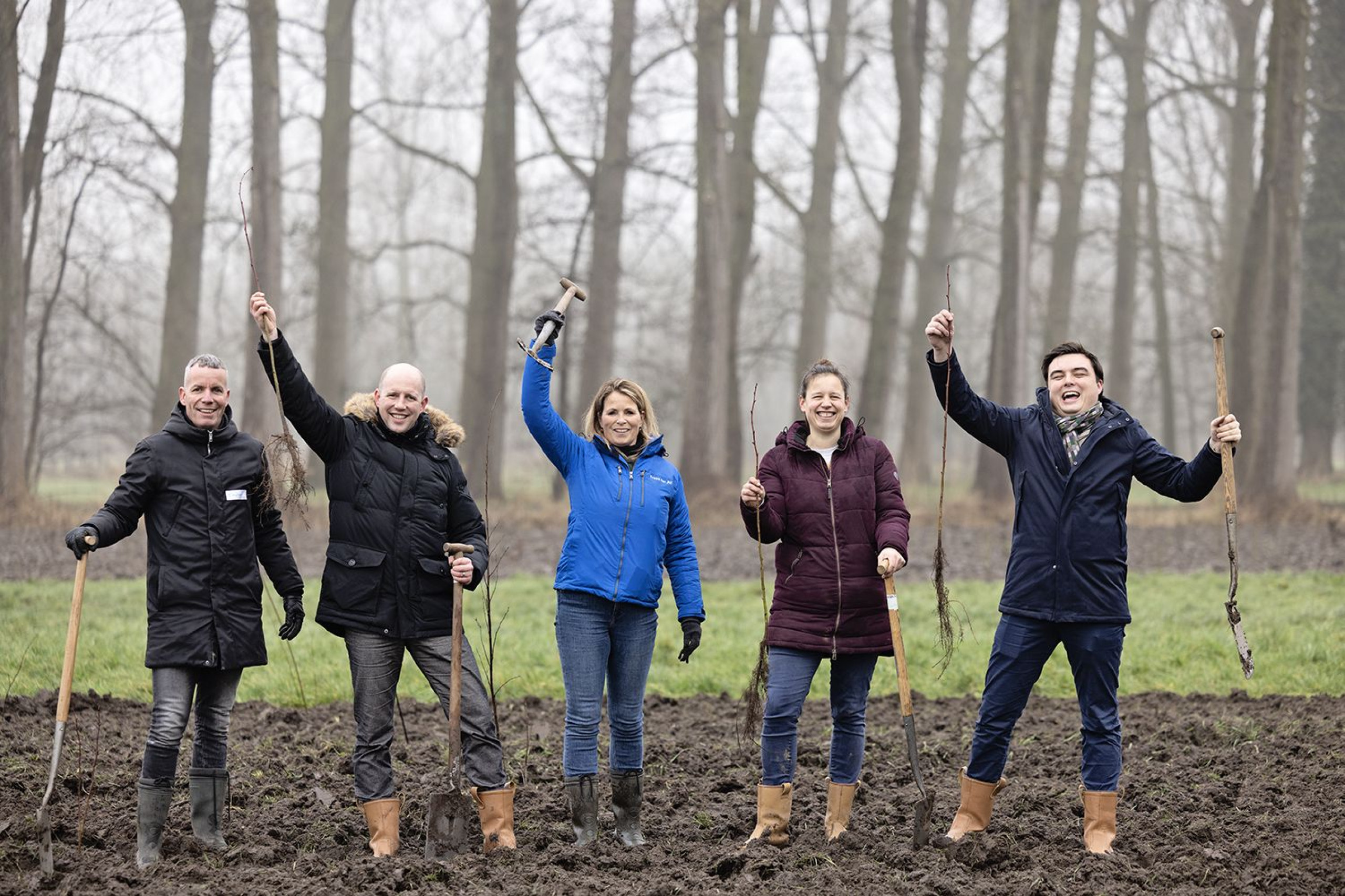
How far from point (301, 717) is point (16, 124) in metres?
5.95

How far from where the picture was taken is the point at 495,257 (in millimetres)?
20938

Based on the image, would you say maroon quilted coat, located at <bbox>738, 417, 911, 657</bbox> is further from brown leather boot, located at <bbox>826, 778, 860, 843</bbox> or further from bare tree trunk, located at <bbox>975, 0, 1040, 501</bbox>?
bare tree trunk, located at <bbox>975, 0, 1040, 501</bbox>

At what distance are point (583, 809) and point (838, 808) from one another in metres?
1.05

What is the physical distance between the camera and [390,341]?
5003 centimetres

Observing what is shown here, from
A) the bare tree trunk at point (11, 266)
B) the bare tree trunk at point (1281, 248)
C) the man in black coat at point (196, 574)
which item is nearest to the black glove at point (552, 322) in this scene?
the man in black coat at point (196, 574)

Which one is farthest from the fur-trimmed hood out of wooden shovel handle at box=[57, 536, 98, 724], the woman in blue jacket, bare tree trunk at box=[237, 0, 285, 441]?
bare tree trunk at box=[237, 0, 285, 441]

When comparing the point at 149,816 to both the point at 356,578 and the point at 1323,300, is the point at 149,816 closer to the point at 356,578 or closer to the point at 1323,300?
the point at 356,578

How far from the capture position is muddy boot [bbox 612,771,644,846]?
5.36 meters

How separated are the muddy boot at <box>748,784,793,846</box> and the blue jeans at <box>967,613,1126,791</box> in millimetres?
779

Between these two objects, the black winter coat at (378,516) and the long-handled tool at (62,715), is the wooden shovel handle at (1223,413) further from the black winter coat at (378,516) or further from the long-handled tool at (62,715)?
the long-handled tool at (62,715)

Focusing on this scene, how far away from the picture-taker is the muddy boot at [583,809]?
528 centimetres

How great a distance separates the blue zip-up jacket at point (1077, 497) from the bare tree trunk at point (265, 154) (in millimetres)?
12568

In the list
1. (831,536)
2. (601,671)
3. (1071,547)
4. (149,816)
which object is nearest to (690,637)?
(601,671)

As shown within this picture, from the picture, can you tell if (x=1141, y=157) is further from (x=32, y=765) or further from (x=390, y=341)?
(x=390, y=341)
